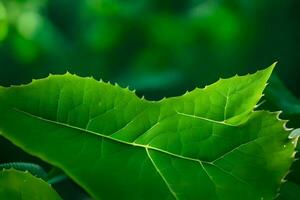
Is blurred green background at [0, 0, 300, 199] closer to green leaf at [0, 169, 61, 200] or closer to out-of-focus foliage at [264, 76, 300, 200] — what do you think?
out-of-focus foliage at [264, 76, 300, 200]

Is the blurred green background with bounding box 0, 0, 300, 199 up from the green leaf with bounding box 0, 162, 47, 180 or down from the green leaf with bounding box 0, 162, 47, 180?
up

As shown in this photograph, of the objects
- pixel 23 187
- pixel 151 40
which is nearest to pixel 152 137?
pixel 23 187

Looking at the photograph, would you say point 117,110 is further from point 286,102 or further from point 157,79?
point 157,79

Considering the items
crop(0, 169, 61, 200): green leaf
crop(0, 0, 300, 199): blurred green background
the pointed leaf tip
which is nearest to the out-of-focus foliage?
the pointed leaf tip

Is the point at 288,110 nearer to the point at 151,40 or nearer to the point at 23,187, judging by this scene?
the point at 23,187

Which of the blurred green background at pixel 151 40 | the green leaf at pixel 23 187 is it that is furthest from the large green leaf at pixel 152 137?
Answer: the blurred green background at pixel 151 40

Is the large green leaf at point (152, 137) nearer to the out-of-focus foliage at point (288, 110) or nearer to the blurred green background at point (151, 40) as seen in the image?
the out-of-focus foliage at point (288, 110)
